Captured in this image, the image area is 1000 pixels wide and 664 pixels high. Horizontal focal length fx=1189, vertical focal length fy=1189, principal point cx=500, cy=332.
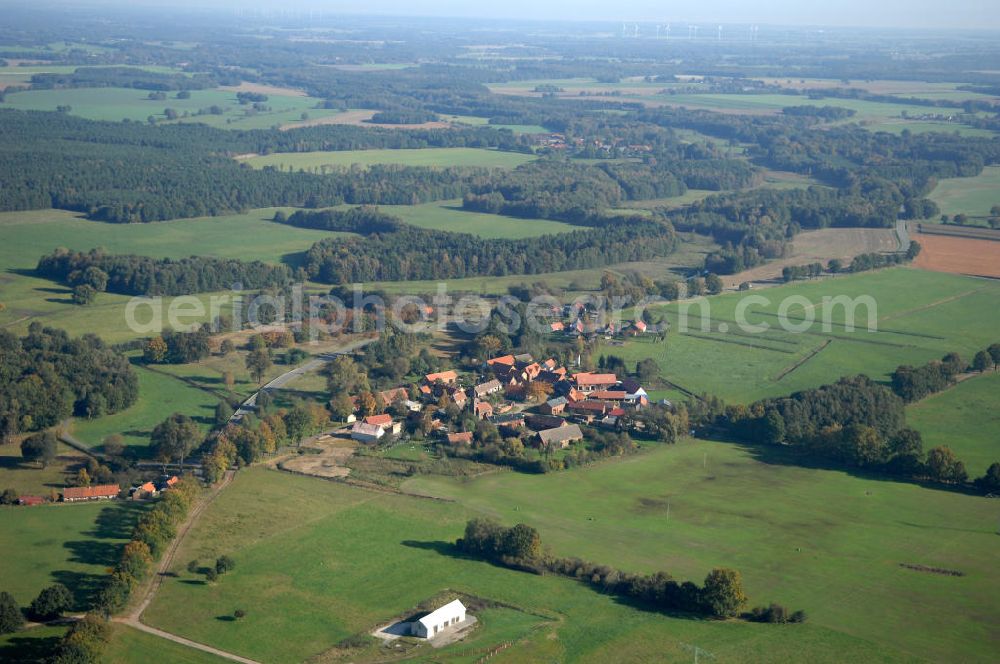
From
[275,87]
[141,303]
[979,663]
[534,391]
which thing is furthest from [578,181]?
[275,87]

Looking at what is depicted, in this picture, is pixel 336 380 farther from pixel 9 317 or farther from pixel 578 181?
pixel 578 181

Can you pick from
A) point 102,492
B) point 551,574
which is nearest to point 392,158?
point 102,492

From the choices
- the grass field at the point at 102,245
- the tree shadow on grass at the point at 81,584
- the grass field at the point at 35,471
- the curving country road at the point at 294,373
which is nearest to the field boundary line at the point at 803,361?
the curving country road at the point at 294,373

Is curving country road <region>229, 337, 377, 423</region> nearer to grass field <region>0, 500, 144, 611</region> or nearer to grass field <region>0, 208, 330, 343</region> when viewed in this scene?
grass field <region>0, 500, 144, 611</region>

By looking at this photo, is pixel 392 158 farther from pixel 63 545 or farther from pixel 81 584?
pixel 81 584

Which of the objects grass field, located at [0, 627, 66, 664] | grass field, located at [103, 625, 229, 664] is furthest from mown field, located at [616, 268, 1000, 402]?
grass field, located at [0, 627, 66, 664]

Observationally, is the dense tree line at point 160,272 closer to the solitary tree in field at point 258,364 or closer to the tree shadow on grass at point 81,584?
the solitary tree in field at point 258,364
